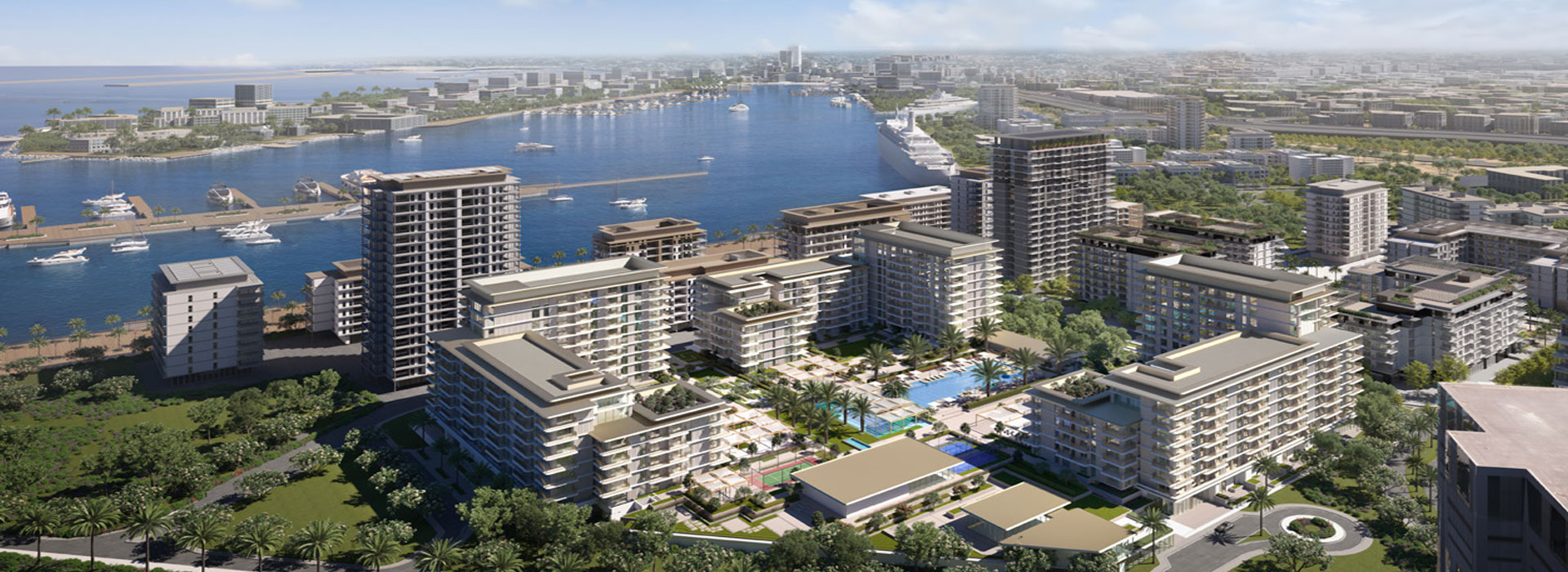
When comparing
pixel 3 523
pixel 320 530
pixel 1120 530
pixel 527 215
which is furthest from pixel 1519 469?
pixel 527 215

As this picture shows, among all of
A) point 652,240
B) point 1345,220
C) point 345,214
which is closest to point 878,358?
point 652,240

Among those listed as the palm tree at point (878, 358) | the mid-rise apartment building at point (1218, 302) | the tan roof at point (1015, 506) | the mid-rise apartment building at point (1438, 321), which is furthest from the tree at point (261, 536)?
the mid-rise apartment building at point (1438, 321)

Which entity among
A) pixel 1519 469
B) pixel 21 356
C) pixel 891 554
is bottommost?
pixel 891 554

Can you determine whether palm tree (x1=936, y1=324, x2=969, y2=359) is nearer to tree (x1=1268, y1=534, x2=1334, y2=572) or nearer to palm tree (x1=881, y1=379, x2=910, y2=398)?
palm tree (x1=881, y1=379, x2=910, y2=398)

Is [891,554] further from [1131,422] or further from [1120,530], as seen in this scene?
[1131,422]

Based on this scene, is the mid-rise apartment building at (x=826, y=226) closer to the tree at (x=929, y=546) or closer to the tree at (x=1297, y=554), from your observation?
the tree at (x=929, y=546)

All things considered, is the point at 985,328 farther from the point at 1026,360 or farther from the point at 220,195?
the point at 220,195

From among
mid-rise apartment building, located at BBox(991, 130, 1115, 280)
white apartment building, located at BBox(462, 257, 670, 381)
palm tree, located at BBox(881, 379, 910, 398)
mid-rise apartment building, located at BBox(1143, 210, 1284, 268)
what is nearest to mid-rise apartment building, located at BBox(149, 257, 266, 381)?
white apartment building, located at BBox(462, 257, 670, 381)
